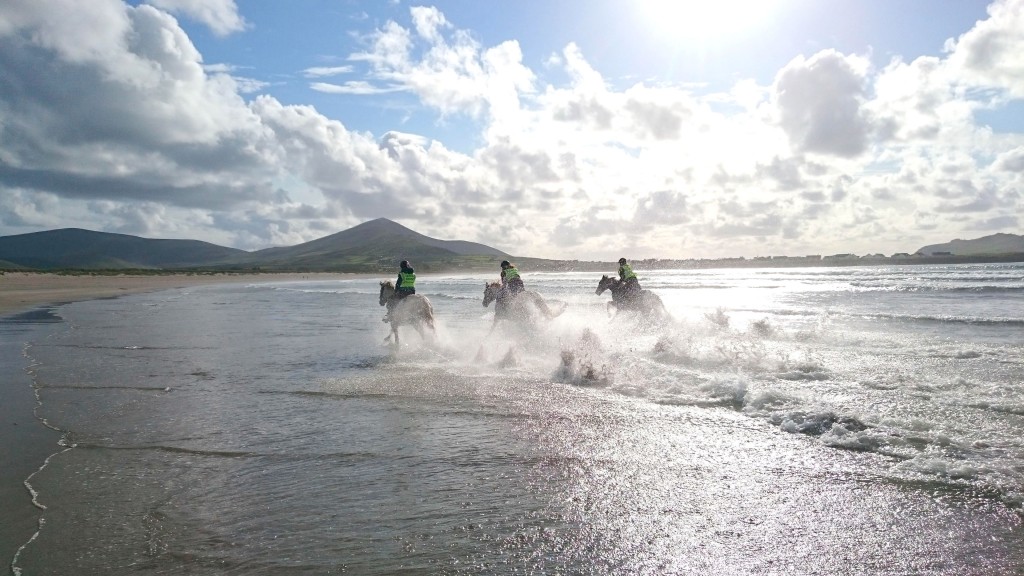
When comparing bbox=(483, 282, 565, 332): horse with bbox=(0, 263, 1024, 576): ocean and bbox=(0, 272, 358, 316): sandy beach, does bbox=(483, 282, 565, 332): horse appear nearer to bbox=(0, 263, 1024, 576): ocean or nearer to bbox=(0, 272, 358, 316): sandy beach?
bbox=(0, 263, 1024, 576): ocean

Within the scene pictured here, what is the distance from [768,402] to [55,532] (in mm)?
8111

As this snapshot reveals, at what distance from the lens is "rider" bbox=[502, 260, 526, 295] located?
1645 centimetres

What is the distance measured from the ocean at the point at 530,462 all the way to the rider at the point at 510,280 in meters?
3.71

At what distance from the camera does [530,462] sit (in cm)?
611

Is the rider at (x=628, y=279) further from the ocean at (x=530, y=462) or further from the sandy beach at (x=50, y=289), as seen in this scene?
the sandy beach at (x=50, y=289)

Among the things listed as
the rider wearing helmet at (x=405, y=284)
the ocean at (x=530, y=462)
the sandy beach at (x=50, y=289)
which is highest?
the rider wearing helmet at (x=405, y=284)

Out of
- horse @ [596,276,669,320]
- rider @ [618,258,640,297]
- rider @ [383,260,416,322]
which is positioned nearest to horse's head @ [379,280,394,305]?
rider @ [383,260,416,322]

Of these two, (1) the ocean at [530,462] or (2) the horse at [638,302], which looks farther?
(2) the horse at [638,302]

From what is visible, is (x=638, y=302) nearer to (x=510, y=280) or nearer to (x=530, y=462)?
(x=510, y=280)

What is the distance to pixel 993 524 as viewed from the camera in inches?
174

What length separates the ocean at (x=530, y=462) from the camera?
4.23 meters

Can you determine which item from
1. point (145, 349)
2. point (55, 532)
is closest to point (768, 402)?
point (55, 532)

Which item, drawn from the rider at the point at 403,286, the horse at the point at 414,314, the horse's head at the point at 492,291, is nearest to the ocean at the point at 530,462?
the horse at the point at 414,314

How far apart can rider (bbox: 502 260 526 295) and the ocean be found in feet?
12.2
